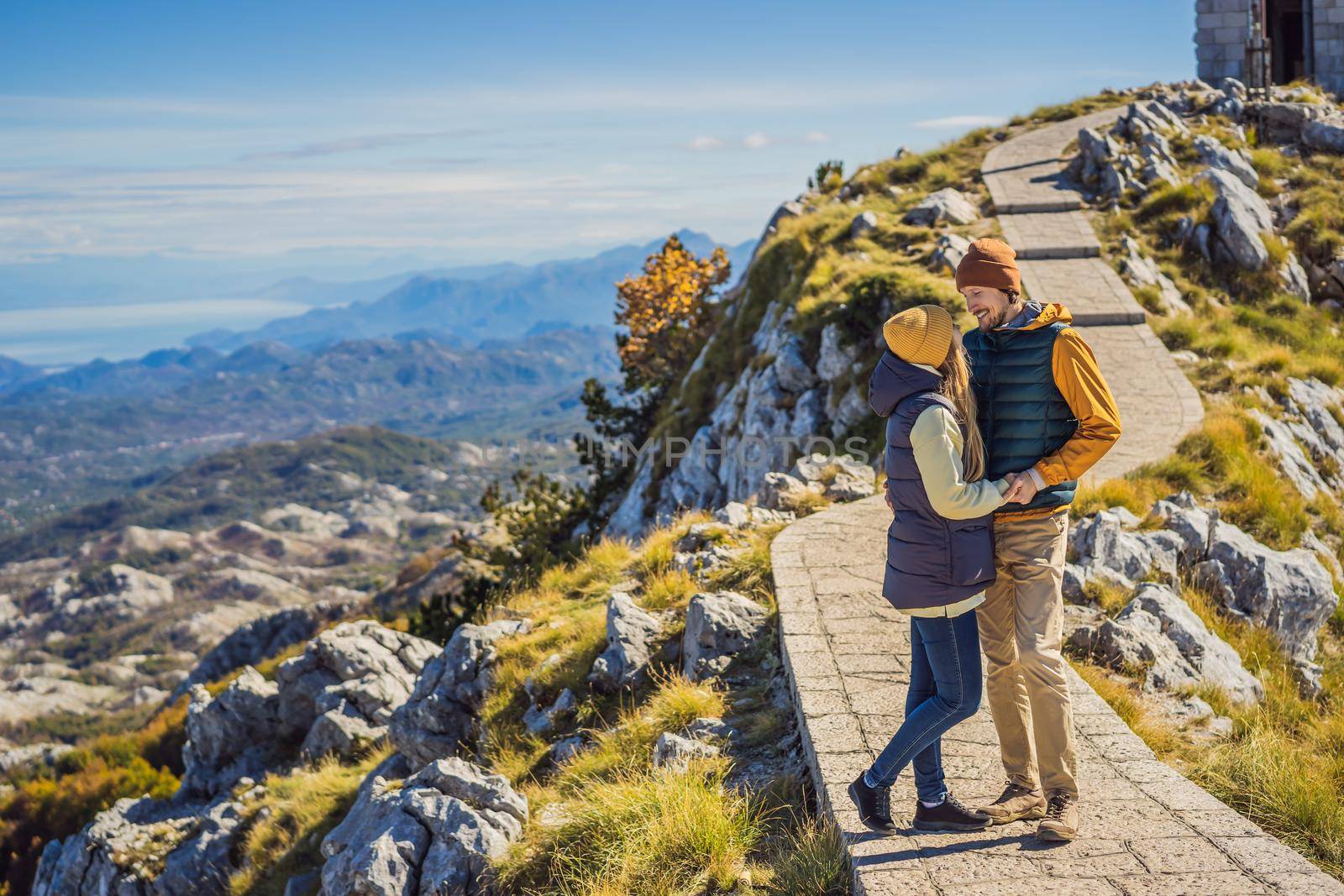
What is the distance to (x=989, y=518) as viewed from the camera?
4156mm

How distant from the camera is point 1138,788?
15.8ft

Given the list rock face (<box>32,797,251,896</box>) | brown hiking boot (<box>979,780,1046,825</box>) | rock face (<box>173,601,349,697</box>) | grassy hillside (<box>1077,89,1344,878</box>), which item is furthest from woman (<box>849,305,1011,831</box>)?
rock face (<box>173,601,349,697</box>)

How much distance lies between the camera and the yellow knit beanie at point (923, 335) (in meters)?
3.93

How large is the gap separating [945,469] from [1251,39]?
101 feet

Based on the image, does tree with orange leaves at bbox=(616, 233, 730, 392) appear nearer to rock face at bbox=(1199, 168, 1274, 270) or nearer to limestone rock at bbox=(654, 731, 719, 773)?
rock face at bbox=(1199, 168, 1274, 270)

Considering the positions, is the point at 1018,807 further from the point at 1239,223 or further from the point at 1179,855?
the point at 1239,223

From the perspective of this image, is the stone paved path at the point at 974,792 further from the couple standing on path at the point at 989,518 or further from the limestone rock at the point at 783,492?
the limestone rock at the point at 783,492

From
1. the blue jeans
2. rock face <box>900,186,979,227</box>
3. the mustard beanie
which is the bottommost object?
the blue jeans

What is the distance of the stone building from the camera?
27594 millimetres

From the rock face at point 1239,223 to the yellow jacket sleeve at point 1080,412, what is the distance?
16267mm

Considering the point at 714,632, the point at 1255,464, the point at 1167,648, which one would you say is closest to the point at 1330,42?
the point at 1255,464

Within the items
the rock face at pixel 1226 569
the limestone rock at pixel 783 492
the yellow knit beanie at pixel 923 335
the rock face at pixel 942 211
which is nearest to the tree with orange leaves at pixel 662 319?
the rock face at pixel 942 211

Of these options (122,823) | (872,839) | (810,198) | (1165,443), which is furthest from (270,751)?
(810,198)

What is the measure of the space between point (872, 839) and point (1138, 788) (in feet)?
5.14
